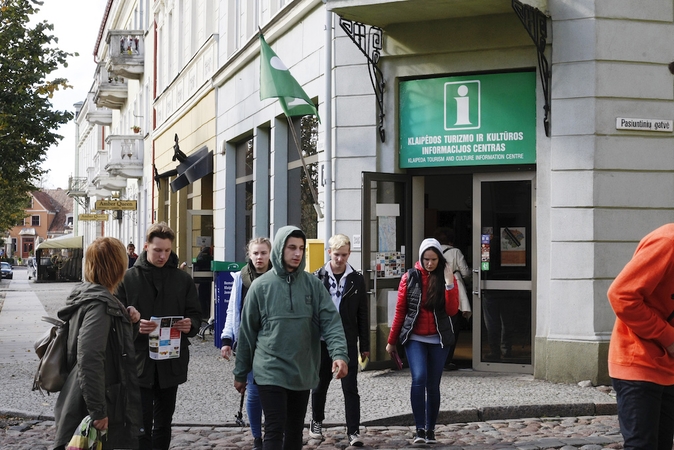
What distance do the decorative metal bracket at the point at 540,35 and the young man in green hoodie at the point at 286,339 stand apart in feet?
18.3

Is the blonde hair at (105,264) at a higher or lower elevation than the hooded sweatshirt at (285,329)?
higher

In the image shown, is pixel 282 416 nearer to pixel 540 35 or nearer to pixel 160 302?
pixel 160 302

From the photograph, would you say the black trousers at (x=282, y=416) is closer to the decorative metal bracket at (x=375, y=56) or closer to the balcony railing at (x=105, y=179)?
the decorative metal bracket at (x=375, y=56)

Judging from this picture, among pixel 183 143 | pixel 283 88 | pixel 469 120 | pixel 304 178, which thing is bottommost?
pixel 304 178

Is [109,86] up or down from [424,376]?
up

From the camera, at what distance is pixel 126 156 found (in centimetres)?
3288

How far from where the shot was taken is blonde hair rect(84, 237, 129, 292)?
5.12 m

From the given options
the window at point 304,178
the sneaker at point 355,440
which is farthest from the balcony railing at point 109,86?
the sneaker at point 355,440

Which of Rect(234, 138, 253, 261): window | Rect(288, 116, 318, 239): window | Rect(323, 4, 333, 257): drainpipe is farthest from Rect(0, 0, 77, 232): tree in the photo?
Rect(323, 4, 333, 257): drainpipe

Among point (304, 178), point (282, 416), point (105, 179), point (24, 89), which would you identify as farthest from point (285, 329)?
point (105, 179)

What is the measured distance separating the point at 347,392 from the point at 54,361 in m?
3.18

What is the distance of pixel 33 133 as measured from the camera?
22.2 meters

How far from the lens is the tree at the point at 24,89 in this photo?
21062 millimetres

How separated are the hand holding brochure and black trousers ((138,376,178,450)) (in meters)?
0.19
